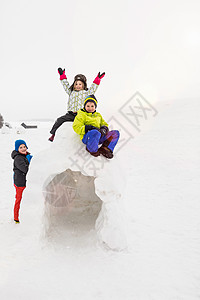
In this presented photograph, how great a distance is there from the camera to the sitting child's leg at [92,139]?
137 inches

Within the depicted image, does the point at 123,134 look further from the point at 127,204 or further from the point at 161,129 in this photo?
the point at 127,204

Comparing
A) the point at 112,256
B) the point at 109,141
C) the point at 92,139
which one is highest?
the point at 92,139

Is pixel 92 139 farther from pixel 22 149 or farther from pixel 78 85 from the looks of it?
pixel 22 149

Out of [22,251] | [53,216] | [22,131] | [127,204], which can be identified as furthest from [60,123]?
[22,131]

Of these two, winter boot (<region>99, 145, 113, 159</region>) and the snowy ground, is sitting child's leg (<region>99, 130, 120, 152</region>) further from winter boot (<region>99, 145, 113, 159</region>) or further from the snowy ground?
the snowy ground

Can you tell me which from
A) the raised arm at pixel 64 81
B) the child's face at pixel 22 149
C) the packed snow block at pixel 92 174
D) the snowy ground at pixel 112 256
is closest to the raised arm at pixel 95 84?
the raised arm at pixel 64 81

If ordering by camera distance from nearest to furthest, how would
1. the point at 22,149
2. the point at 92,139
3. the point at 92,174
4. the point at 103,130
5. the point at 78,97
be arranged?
the point at 92,139 → the point at 92,174 → the point at 103,130 → the point at 78,97 → the point at 22,149

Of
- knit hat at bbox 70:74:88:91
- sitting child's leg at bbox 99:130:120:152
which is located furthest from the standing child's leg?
knit hat at bbox 70:74:88:91

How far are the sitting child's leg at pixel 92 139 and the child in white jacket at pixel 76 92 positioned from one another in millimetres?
1044

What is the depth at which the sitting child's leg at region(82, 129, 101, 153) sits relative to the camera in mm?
3479

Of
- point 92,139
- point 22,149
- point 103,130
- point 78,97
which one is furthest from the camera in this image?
point 22,149

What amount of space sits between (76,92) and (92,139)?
133 centimetres

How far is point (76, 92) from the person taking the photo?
436cm

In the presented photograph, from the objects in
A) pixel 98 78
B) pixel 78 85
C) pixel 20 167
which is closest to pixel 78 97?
pixel 78 85
